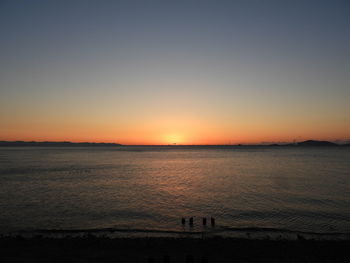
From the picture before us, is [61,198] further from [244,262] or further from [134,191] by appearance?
[244,262]

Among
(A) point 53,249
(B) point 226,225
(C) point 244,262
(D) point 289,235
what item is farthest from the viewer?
(B) point 226,225

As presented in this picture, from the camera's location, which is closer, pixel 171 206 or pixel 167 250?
pixel 167 250

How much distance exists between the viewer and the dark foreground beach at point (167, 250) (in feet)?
43.7

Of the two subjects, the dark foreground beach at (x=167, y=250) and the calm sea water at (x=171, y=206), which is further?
the calm sea water at (x=171, y=206)

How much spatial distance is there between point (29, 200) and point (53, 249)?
18278mm

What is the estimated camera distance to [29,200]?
29.5m

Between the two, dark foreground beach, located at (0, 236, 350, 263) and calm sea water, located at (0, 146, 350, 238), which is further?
calm sea water, located at (0, 146, 350, 238)

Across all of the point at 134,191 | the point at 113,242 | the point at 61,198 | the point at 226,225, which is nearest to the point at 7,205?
the point at 61,198

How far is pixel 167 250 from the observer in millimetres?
14633

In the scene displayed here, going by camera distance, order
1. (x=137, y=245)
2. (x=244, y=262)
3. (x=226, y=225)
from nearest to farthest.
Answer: (x=244, y=262) < (x=137, y=245) < (x=226, y=225)

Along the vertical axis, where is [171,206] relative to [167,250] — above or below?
below

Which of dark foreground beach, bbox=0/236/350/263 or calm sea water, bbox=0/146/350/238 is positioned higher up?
dark foreground beach, bbox=0/236/350/263

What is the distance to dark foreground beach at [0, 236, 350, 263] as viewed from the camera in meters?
13.3

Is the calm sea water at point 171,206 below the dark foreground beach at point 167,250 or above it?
below
